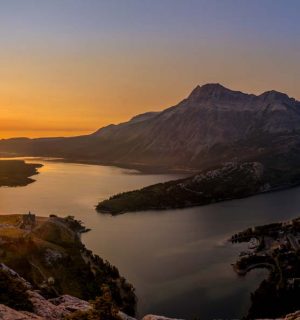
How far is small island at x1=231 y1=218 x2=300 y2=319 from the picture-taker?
225 feet

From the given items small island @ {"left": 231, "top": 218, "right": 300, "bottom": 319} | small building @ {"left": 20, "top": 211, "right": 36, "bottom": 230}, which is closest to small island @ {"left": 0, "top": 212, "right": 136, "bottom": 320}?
small building @ {"left": 20, "top": 211, "right": 36, "bottom": 230}

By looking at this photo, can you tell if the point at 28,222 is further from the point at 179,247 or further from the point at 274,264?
the point at 274,264

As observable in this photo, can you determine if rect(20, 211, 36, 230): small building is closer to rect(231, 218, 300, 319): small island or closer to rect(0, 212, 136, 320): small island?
rect(0, 212, 136, 320): small island

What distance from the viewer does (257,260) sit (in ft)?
302

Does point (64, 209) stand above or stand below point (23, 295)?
below

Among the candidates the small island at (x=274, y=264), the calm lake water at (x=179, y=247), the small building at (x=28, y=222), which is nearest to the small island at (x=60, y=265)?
the small building at (x=28, y=222)

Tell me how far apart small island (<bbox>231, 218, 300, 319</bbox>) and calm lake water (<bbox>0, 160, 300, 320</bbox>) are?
7.88ft

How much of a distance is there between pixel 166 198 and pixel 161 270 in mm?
100132

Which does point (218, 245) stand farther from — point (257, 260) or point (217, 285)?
point (217, 285)

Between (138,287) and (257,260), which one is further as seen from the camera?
(257,260)

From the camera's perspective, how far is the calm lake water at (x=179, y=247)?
236 feet

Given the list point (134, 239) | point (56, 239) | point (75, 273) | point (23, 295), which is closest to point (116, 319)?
point (23, 295)

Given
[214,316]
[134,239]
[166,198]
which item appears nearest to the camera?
[214,316]

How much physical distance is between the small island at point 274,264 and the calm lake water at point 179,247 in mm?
2401
